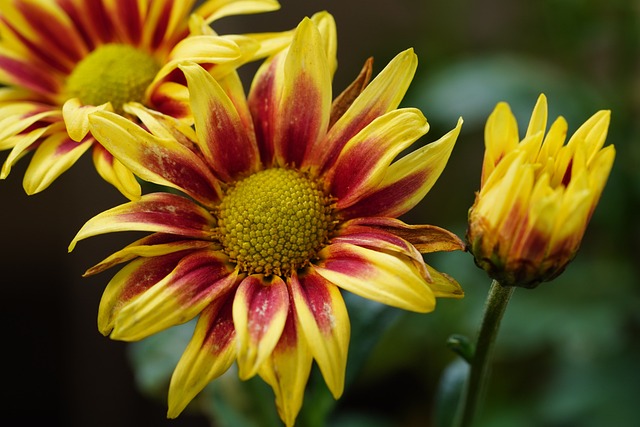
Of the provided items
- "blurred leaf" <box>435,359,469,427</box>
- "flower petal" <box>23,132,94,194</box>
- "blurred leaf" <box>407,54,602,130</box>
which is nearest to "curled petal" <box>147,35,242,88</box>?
"flower petal" <box>23,132,94,194</box>

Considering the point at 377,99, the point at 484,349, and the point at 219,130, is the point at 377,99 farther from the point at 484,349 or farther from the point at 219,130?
the point at 484,349

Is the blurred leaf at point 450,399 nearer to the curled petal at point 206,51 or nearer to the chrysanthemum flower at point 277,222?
the chrysanthemum flower at point 277,222

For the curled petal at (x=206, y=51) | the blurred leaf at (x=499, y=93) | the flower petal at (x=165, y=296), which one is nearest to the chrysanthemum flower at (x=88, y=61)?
the curled petal at (x=206, y=51)

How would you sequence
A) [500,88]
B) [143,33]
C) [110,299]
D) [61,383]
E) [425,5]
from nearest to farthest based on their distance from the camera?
[110,299]
[143,33]
[500,88]
[61,383]
[425,5]

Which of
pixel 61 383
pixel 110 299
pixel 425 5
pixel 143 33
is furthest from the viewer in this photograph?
pixel 425 5

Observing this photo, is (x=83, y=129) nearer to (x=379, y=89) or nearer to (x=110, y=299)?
(x=110, y=299)

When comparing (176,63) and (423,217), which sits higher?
(176,63)

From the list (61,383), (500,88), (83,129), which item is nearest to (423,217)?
(500,88)

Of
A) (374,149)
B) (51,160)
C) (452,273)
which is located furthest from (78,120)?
(452,273)
